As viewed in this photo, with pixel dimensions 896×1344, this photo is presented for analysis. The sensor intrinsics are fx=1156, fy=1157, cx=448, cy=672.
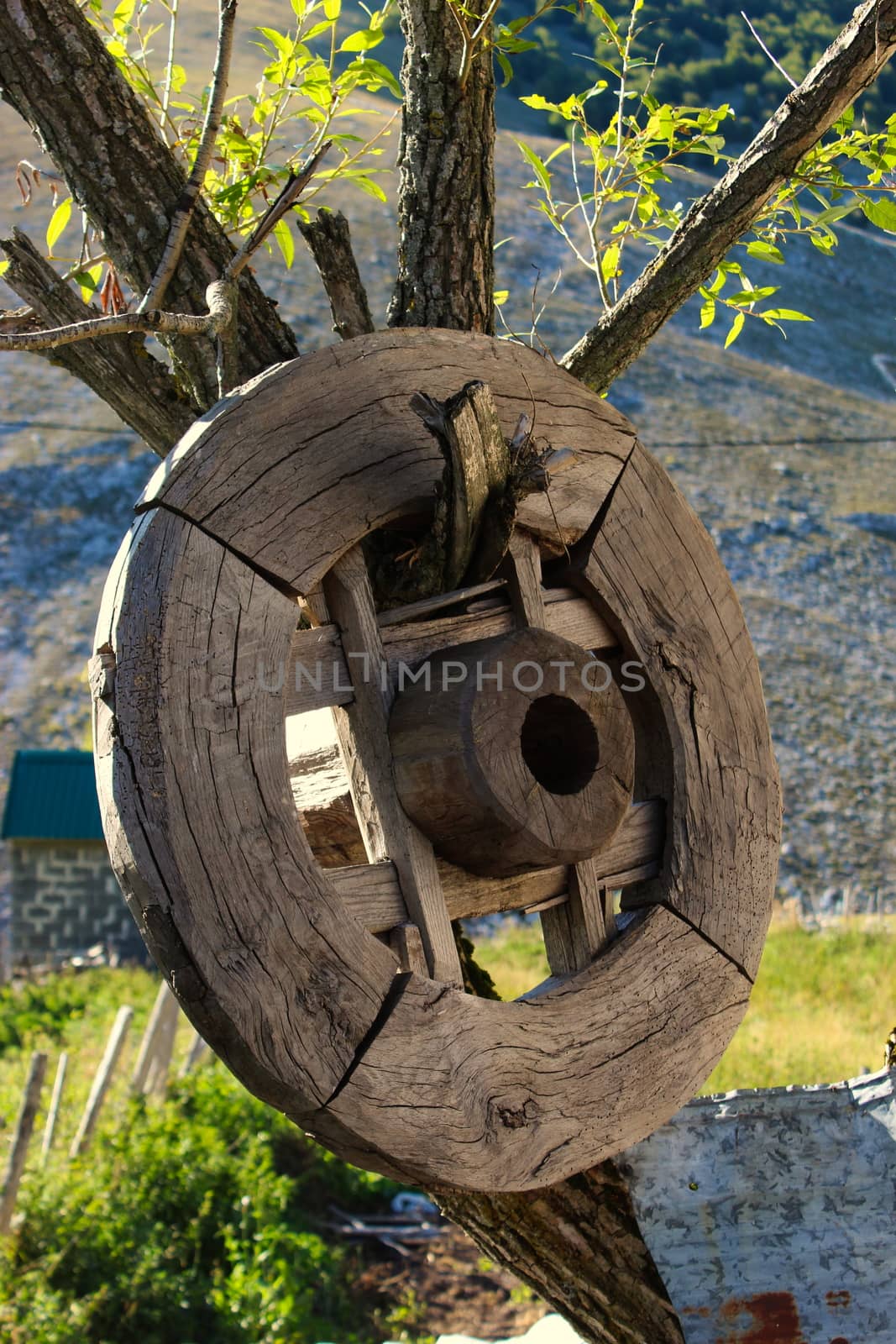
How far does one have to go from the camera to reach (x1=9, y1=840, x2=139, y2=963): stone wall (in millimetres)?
15648

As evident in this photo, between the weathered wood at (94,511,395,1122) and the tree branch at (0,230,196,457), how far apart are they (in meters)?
0.76

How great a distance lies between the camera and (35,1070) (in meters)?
7.14

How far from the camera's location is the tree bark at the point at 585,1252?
1758mm

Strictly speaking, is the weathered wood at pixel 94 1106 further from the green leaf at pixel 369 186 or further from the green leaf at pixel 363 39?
the green leaf at pixel 363 39

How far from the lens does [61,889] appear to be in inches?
619

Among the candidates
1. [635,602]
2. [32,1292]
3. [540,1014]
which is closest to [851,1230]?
[540,1014]

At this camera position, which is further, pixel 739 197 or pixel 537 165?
pixel 537 165

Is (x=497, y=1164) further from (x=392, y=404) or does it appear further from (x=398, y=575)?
(x=392, y=404)

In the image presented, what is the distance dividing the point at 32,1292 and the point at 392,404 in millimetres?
7141

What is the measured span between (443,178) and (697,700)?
104 cm

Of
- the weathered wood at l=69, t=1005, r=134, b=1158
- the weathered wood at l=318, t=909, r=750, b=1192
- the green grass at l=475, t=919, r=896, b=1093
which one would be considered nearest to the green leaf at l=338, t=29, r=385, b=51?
the weathered wood at l=318, t=909, r=750, b=1192

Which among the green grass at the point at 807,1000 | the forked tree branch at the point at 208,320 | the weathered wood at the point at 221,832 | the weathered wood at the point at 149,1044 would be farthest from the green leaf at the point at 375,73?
the weathered wood at the point at 149,1044

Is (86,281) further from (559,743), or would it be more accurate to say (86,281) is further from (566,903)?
(566,903)

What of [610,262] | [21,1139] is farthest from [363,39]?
[21,1139]
